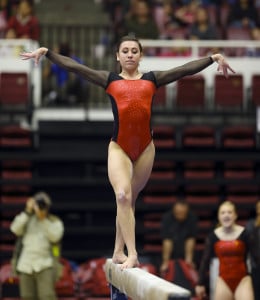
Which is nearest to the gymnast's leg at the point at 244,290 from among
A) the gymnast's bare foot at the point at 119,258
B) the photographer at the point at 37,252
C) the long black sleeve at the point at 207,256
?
the long black sleeve at the point at 207,256

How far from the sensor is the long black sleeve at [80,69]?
796cm

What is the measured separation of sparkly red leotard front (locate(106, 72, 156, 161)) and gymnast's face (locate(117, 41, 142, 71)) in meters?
0.11

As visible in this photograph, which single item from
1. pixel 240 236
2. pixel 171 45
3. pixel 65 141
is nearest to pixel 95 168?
pixel 65 141

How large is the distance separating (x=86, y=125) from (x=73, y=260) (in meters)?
2.06

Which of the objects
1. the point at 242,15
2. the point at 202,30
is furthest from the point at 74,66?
the point at 242,15

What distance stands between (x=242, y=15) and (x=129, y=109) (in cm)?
1105

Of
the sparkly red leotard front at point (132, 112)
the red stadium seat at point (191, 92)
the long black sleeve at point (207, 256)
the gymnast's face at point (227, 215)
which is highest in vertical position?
the sparkly red leotard front at point (132, 112)

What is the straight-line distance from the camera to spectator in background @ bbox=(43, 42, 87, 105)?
1739 cm

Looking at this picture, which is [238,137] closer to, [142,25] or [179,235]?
[142,25]

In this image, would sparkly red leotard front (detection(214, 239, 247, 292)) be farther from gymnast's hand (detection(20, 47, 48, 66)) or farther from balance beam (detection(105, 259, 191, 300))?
gymnast's hand (detection(20, 47, 48, 66))

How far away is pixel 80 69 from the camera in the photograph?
797 centimetres

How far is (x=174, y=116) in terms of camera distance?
17.1 m

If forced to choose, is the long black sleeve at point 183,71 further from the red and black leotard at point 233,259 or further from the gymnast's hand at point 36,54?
the red and black leotard at point 233,259

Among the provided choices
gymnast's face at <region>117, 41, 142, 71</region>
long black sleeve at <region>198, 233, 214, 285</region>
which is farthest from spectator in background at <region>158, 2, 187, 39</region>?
gymnast's face at <region>117, 41, 142, 71</region>
